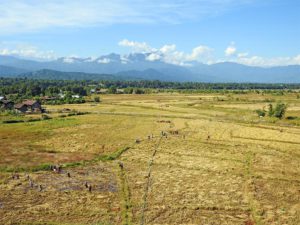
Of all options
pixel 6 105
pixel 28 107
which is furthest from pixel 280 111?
pixel 6 105

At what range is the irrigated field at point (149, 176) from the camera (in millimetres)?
23828

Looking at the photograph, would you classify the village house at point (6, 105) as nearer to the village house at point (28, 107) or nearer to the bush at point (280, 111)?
the village house at point (28, 107)

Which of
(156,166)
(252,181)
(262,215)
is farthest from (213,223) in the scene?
(156,166)

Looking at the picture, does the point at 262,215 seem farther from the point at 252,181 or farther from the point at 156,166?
the point at 156,166

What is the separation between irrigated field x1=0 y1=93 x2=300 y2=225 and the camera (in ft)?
78.2

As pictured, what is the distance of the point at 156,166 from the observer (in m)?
35.5

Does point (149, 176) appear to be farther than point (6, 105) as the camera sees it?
No

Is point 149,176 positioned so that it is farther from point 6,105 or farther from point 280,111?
point 6,105

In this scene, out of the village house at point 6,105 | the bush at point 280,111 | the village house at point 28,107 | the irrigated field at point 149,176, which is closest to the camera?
the irrigated field at point 149,176

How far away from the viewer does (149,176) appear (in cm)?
3200

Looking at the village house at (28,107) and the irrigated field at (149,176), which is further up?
the village house at (28,107)

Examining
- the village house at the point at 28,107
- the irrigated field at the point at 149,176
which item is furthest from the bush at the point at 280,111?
the village house at the point at 28,107

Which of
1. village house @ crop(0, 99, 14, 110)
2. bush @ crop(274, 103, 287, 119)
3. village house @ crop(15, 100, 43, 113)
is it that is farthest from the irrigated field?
village house @ crop(0, 99, 14, 110)

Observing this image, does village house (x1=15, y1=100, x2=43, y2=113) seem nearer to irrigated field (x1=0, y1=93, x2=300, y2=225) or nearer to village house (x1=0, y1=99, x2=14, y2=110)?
village house (x1=0, y1=99, x2=14, y2=110)
